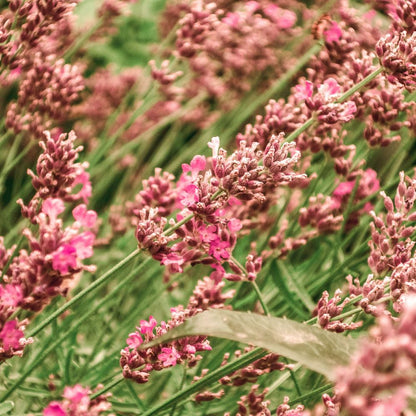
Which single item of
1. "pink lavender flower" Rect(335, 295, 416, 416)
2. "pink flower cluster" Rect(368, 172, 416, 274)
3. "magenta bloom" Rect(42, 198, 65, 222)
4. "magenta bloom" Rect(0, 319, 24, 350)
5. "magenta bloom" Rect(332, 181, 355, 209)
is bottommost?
"magenta bloom" Rect(332, 181, 355, 209)

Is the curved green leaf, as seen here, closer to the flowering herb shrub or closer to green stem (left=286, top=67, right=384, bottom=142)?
the flowering herb shrub

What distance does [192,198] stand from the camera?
2.68 feet

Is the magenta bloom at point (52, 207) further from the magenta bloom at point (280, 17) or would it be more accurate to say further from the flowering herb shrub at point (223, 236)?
the magenta bloom at point (280, 17)

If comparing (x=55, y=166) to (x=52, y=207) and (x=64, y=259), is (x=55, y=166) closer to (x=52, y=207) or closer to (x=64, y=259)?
(x=52, y=207)

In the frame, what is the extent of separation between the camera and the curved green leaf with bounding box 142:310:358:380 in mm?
589

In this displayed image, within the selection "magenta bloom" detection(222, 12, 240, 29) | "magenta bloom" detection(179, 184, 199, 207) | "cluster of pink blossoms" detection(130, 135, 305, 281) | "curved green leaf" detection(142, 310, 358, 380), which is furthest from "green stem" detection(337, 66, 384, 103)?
"magenta bloom" detection(222, 12, 240, 29)

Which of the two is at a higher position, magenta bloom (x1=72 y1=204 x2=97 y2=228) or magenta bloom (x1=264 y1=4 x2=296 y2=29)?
magenta bloom (x1=72 y1=204 x2=97 y2=228)

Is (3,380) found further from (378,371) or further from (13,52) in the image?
(378,371)

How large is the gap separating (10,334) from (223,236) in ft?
1.16

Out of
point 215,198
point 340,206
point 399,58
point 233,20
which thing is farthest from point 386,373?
point 233,20

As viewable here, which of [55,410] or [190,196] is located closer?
[55,410]

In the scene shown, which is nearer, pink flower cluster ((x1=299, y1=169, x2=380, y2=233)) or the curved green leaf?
the curved green leaf

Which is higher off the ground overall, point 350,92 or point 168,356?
point 350,92

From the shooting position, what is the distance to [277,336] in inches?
25.1
